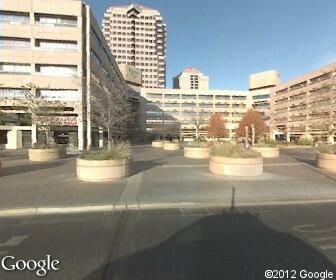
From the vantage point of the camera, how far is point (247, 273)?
392 centimetres

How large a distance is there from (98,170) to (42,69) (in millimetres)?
39430

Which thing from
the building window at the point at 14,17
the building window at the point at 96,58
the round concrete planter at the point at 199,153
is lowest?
the round concrete planter at the point at 199,153

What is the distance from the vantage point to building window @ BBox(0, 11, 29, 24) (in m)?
42.8

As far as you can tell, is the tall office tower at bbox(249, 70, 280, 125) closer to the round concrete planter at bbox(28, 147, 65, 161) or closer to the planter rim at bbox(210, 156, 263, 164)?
the round concrete planter at bbox(28, 147, 65, 161)

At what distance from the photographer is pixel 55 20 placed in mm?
44688

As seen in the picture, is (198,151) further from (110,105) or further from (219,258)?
(219,258)

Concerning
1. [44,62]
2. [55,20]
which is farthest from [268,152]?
[55,20]

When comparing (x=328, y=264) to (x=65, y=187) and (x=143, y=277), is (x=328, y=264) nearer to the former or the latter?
(x=143, y=277)

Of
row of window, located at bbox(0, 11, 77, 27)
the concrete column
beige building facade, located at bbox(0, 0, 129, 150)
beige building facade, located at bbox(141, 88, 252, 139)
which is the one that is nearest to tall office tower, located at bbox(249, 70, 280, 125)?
beige building facade, located at bbox(141, 88, 252, 139)

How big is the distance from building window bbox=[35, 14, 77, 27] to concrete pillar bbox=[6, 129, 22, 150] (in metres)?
17.5

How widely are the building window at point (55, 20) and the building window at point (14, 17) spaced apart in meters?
1.59

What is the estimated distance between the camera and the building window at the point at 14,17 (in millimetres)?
42812

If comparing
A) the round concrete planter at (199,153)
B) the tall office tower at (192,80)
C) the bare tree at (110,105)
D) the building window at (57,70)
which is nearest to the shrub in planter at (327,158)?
the round concrete planter at (199,153)

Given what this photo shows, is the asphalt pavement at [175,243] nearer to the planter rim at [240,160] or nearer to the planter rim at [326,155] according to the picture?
the planter rim at [240,160]
